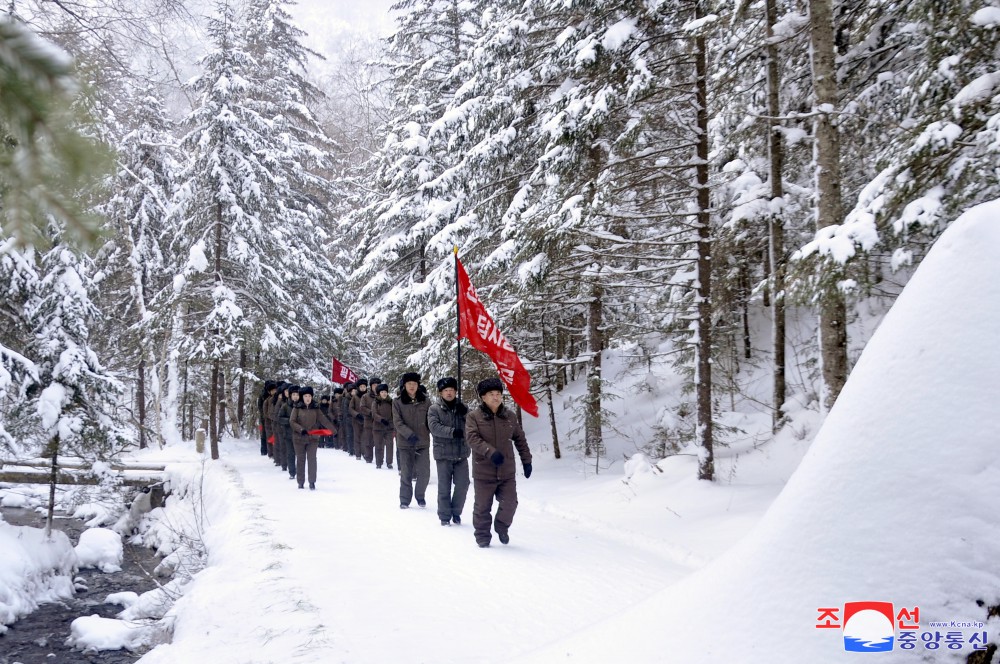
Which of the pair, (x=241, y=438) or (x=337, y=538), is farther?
(x=241, y=438)

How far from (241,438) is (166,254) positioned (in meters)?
8.55

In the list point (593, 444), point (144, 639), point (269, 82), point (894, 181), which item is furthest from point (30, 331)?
point (269, 82)

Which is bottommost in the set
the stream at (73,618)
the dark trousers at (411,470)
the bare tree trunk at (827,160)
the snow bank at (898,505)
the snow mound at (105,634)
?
the stream at (73,618)

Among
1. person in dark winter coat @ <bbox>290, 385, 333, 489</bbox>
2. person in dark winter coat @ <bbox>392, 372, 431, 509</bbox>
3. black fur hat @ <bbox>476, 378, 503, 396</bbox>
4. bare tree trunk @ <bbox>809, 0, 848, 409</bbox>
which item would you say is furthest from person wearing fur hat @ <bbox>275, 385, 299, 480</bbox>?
bare tree trunk @ <bbox>809, 0, 848, 409</bbox>

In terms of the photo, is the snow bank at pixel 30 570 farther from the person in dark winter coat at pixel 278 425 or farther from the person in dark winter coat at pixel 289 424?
the person in dark winter coat at pixel 278 425

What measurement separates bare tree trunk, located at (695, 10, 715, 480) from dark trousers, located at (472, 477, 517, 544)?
394cm

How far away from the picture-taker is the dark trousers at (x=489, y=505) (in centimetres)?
752

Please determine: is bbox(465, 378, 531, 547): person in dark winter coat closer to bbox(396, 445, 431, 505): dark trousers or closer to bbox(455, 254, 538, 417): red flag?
bbox(455, 254, 538, 417): red flag

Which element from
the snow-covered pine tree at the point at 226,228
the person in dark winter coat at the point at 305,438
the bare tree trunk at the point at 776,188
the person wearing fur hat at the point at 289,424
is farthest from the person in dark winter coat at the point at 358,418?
the bare tree trunk at the point at 776,188

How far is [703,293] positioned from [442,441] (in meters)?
4.82

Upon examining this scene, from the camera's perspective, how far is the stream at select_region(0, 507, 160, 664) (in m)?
8.12

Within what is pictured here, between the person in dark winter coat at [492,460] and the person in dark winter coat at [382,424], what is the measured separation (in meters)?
8.95

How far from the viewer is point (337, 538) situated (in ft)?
26.9

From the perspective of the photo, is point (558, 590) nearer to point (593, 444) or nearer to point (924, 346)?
point (924, 346)
